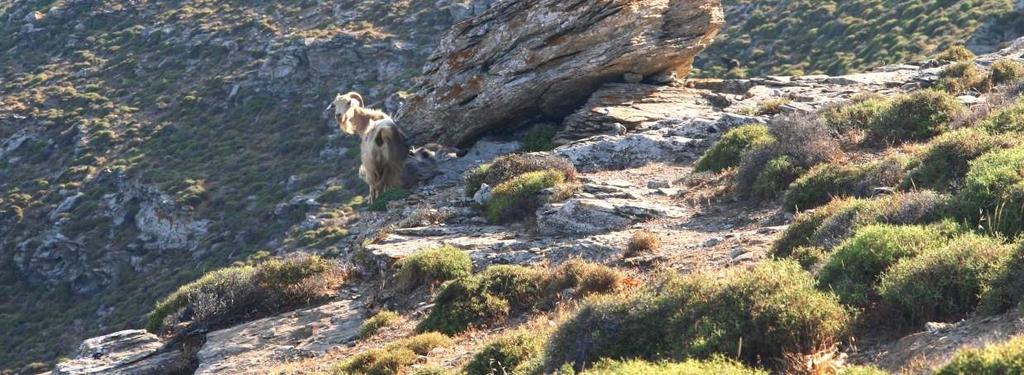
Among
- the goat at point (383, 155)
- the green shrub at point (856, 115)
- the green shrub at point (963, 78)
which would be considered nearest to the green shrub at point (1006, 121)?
the green shrub at point (856, 115)

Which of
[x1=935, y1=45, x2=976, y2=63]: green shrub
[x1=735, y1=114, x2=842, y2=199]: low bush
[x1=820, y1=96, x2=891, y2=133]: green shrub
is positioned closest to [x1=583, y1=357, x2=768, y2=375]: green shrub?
[x1=735, y1=114, x2=842, y2=199]: low bush

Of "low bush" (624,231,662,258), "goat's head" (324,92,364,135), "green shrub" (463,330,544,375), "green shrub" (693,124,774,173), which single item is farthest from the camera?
"goat's head" (324,92,364,135)

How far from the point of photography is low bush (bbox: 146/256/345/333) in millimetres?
14469

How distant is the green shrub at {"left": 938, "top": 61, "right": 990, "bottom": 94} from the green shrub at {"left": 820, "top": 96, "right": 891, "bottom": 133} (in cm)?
209

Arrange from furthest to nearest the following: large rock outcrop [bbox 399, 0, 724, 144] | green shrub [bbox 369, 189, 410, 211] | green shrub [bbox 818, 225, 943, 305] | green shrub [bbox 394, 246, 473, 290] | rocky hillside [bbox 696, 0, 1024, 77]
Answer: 1. rocky hillside [bbox 696, 0, 1024, 77]
2. large rock outcrop [bbox 399, 0, 724, 144]
3. green shrub [bbox 369, 189, 410, 211]
4. green shrub [bbox 394, 246, 473, 290]
5. green shrub [bbox 818, 225, 943, 305]

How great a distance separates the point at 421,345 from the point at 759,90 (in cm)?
1278

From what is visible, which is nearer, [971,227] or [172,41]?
[971,227]

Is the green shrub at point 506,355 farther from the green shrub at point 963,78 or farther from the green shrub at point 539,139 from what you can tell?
the green shrub at point 963,78

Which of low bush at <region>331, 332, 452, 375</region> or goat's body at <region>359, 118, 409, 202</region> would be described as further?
goat's body at <region>359, 118, 409, 202</region>

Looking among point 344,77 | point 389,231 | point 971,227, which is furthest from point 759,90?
point 344,77

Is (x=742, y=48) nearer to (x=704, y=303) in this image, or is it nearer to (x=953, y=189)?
(x=953, y=189)

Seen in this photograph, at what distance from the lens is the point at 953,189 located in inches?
411

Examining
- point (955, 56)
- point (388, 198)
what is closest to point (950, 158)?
point (388, 198)

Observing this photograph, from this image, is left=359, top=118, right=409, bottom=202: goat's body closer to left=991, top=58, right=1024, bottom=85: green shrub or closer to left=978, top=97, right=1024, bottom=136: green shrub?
left=978, top=97, right=1024, bottom=136: green shrub
